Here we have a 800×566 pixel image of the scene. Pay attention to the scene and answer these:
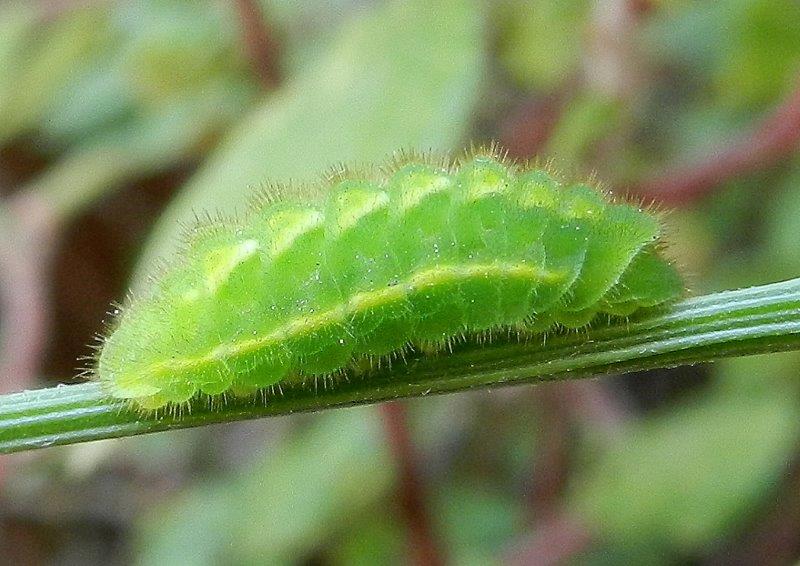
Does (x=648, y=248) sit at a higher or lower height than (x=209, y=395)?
higher

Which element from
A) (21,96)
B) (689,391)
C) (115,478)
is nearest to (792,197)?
(689,391)

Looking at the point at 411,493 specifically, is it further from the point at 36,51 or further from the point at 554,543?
the point at 36,51

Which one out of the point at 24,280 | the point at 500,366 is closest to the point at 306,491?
the point at 24,280

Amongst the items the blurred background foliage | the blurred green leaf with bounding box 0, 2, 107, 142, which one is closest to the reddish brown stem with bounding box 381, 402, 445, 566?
the blurred background foliage

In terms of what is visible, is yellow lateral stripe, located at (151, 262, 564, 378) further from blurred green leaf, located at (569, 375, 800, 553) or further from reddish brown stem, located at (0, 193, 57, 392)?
blurred green leaf, located at (569, 375, 800, 553)

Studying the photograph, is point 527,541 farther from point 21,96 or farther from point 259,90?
point 21,96

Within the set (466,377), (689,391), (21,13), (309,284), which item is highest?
(21,13)

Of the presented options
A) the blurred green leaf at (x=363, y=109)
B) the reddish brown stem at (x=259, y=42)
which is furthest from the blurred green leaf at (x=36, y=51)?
the blurred green leaf at (x=363, y=109)
